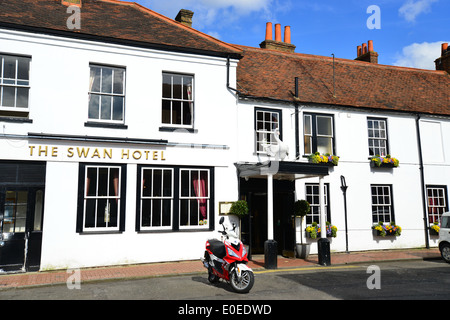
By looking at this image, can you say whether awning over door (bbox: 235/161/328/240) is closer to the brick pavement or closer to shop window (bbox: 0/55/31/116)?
the brick pavement

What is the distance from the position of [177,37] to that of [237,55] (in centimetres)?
236

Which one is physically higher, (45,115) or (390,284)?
(45,115)

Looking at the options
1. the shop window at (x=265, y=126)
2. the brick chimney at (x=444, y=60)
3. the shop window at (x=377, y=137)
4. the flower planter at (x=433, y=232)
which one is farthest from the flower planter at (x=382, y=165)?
the brick chimney at (x=444, y=60)

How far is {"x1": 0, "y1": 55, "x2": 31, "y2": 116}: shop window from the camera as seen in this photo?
1138 centimetres

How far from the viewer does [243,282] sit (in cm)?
829

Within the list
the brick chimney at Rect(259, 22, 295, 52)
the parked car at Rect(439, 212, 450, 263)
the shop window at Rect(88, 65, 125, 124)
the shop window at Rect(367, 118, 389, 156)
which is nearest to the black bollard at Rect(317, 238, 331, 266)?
the parked car at Rect(439, 212, 450, 263)

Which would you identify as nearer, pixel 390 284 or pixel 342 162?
pixel 390 284

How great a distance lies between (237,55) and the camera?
557 inches

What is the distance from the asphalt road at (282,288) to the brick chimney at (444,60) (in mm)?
14914

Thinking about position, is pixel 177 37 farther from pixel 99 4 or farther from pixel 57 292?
pixel 57 292

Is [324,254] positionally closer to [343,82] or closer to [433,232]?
[433,232]

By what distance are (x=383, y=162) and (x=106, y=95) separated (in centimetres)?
1160

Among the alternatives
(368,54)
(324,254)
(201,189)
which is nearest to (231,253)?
(201,189)

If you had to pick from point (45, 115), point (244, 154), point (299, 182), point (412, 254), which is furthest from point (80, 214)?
point (412, 254)
